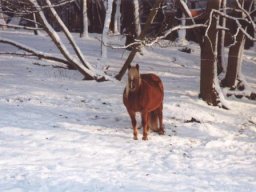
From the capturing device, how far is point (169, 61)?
2544 centimetres

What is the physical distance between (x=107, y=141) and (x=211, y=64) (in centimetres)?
620

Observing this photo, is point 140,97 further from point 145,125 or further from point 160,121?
point 160,121

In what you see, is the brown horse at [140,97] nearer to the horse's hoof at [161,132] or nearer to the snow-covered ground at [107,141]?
the horse's hoof at [161,132]

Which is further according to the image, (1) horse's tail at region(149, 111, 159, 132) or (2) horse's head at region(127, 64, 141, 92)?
(1) horse's tail at region(149, 111, 159, 132)

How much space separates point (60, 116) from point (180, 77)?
9.12m

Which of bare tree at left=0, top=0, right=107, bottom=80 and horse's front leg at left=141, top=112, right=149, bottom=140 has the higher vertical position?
bare tree at left=0, top=0, right=107, bottom=80

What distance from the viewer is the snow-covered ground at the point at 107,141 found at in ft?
25.6

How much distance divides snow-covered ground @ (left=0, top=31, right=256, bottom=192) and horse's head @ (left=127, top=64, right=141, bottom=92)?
1.16 metres

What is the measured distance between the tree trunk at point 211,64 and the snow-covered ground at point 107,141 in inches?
15.3

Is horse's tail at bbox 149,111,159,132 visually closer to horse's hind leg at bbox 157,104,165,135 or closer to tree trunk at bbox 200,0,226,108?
horse's hind leg at bbox 157,104,165,135

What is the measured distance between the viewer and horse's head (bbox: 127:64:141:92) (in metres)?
10.3

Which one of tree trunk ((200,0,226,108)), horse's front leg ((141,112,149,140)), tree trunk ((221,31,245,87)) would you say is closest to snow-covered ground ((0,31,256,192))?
horse's front leg ((141,112,149,140))

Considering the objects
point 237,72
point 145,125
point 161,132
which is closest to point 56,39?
point 161,132

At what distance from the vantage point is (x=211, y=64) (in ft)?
50.6
